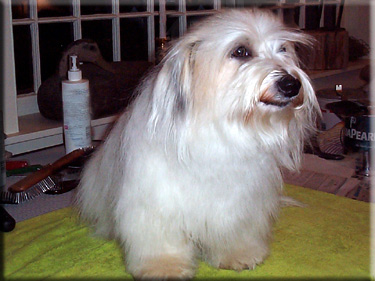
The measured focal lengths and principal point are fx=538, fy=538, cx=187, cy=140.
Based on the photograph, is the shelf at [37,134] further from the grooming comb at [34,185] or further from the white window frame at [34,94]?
the grooming comb at [34,185]

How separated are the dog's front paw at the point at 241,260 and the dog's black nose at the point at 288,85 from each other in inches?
15.8

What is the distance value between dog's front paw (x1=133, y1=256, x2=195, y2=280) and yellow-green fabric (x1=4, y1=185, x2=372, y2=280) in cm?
5

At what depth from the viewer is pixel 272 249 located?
1.36 metres

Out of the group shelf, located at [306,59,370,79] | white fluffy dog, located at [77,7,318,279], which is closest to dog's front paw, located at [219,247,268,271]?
white fluffy dog, located at [77,7,318,279]

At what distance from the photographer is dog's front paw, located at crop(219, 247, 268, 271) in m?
1.26

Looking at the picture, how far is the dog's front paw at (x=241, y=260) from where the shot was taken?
1262 millimetres

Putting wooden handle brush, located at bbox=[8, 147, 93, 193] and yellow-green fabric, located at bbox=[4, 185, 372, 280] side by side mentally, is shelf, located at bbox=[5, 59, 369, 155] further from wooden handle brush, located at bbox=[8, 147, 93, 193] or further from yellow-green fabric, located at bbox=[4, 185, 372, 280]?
yellow-green fabric, located at bbox=[4, 185, 372, 280]

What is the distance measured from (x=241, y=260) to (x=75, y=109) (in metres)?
0.83

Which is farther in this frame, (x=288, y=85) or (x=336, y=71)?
(x=336, y=71)

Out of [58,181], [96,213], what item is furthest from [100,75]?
[96,213]

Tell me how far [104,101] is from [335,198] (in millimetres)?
1034

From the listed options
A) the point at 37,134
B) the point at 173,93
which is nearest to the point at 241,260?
the point at 173,93

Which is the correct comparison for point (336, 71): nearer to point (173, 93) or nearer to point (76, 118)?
point (76, 118)

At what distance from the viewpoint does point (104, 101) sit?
2.23 meters
